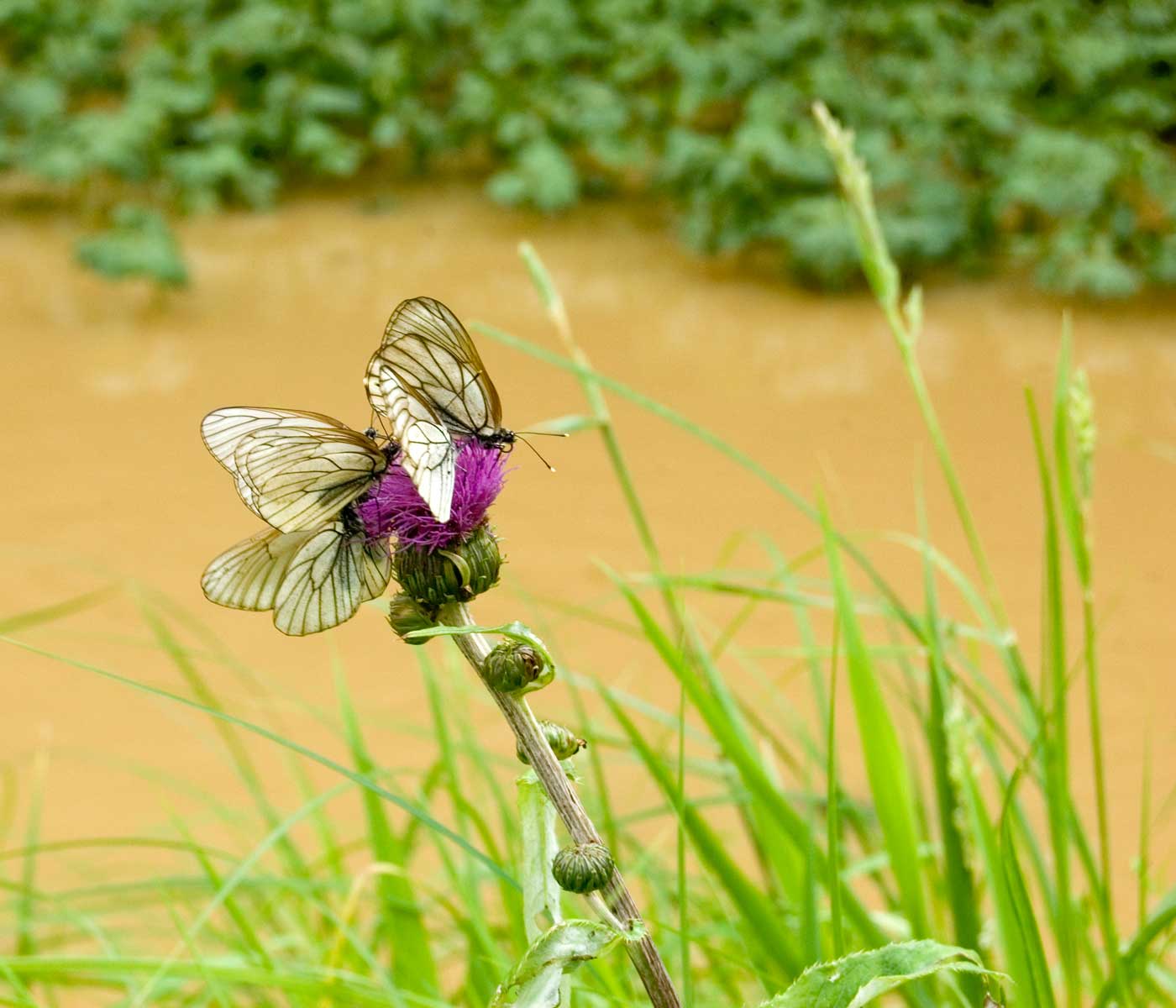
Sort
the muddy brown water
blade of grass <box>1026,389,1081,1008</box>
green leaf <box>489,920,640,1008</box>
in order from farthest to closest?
1. the muddy brown water
2. blade of grass <box>1026,389,1081,1008</box>
3. green leaf <box>489,920,640,1008</box>

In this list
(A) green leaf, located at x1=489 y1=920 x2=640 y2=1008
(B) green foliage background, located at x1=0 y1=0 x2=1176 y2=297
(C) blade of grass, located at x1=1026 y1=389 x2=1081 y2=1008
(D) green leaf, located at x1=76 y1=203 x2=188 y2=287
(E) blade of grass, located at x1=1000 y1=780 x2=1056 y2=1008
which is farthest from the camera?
(D) green leaf, located at x1=76 y1=203 x2=188 y2=287

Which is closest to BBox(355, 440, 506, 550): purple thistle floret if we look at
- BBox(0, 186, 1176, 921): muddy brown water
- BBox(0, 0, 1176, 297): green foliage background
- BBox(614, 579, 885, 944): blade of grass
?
BBox(614, 579, 885, 944): blade of grass

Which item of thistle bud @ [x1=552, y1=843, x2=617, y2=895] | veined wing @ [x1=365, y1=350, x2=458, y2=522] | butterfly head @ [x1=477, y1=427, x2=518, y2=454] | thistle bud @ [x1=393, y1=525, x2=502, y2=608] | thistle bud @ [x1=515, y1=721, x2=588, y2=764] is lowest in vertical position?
thistle bud @ [x1=552, y1=843, x2=617, y2=895]

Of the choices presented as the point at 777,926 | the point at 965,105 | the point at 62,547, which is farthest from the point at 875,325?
the point at 777,926

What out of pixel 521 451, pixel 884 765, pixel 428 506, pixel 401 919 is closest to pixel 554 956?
pixel 428 506

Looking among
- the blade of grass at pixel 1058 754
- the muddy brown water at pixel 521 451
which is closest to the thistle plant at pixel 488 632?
the blade of grass at pixel 1058 754

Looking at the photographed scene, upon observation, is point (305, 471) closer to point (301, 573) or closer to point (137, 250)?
point (301, 573)

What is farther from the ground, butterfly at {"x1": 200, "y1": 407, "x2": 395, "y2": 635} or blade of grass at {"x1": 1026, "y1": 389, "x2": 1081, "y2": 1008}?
butterfly at {"x1": 200, "y1": 407, "x2": 395, "y2": 635}

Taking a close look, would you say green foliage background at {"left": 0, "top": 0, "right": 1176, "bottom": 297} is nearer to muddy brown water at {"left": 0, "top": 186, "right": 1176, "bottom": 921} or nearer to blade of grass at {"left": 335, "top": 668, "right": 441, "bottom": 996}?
muddy brown water at {"left": 0, "top": 186, "right": 1176, "bottom": 921}

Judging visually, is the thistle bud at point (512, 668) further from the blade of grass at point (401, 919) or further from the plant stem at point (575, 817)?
the blade of grass at point (401, 919)
